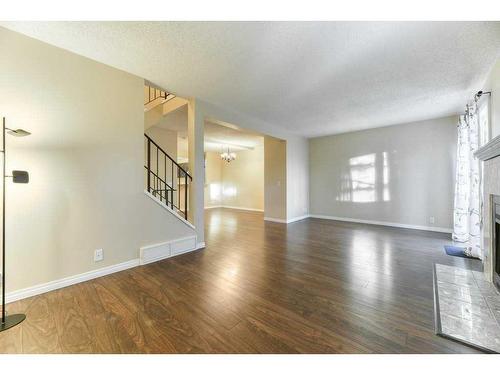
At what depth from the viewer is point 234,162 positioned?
357 inches

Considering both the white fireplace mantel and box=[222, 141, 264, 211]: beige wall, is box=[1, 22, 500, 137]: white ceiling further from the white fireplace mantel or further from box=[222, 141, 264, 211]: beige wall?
box=[222, 141, 264, 211]: beige wall

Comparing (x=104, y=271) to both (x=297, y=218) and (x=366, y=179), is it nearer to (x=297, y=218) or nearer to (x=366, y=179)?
(x=297, y=218)

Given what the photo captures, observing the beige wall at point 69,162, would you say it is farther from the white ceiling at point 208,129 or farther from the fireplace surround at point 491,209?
the fireplace surround at point 491,209

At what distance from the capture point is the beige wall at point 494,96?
2346mm

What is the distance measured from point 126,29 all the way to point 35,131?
139 cm

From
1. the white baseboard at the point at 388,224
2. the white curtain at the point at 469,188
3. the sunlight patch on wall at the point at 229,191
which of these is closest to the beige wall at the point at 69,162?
the white curtain at the point at 469,188

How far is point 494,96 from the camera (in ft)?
8.16

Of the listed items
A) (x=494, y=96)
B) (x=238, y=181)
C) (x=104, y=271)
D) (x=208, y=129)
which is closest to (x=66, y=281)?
(x=104, y=271)

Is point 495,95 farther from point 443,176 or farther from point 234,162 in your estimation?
point 234,162

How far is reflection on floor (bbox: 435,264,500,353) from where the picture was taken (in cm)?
140

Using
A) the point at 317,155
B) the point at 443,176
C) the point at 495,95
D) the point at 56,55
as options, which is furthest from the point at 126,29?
the point at 443,176

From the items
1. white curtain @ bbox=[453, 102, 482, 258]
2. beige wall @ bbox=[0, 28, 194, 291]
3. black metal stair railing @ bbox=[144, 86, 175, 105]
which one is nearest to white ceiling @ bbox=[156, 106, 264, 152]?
black metal stair railing @ bbox=[144, 86, 175, 105]

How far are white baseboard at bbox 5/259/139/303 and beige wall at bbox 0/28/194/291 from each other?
51 millimetres

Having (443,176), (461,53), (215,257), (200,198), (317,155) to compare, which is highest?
(461,53)
